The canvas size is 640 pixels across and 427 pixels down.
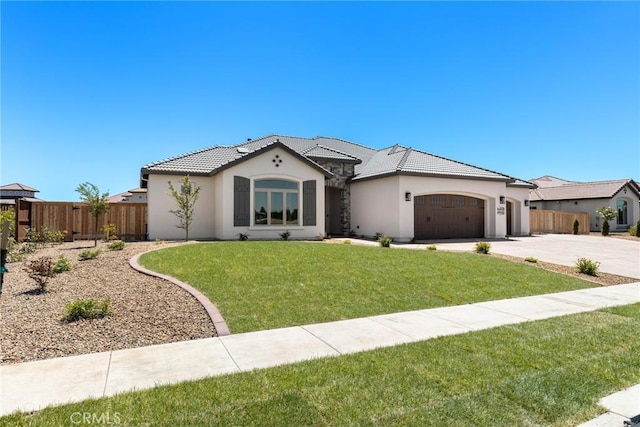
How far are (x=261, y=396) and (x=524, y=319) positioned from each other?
17.0 ft

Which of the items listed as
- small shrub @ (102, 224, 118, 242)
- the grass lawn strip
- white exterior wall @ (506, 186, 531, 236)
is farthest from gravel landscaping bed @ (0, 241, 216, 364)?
white exterior wall @ (506, 186, 531, 236)

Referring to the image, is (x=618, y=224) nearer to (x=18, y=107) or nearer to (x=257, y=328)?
(x=257, y=328)

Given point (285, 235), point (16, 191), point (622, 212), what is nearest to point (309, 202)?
point (285, 235)

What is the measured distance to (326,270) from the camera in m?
9.23

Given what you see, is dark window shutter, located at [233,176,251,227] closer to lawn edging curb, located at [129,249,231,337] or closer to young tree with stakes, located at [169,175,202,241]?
young tree with stakes, located at [169,175,202,241]

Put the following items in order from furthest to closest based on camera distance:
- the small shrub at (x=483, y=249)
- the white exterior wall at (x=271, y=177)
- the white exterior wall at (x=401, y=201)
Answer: the white exterior wall at (x=401, y=201) < the white exterior wall at (x=271, y=177) < the small shrub at (x=483, y=249)

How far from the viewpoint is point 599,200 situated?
32.8m

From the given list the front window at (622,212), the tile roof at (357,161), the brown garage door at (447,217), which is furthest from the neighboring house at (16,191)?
the front window at (622,212)

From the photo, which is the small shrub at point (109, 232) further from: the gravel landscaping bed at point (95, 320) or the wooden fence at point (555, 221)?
the wooden fence at point (555, 221)

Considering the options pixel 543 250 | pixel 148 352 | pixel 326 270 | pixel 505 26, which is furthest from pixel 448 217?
pixel 148 352

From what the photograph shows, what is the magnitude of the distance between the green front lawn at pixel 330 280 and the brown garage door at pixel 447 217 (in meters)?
8.16

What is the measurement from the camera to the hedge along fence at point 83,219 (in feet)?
54.7

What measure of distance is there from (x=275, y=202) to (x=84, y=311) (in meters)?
12.1

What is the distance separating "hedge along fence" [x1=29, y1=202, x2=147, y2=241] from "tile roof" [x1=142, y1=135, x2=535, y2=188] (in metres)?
2.83
